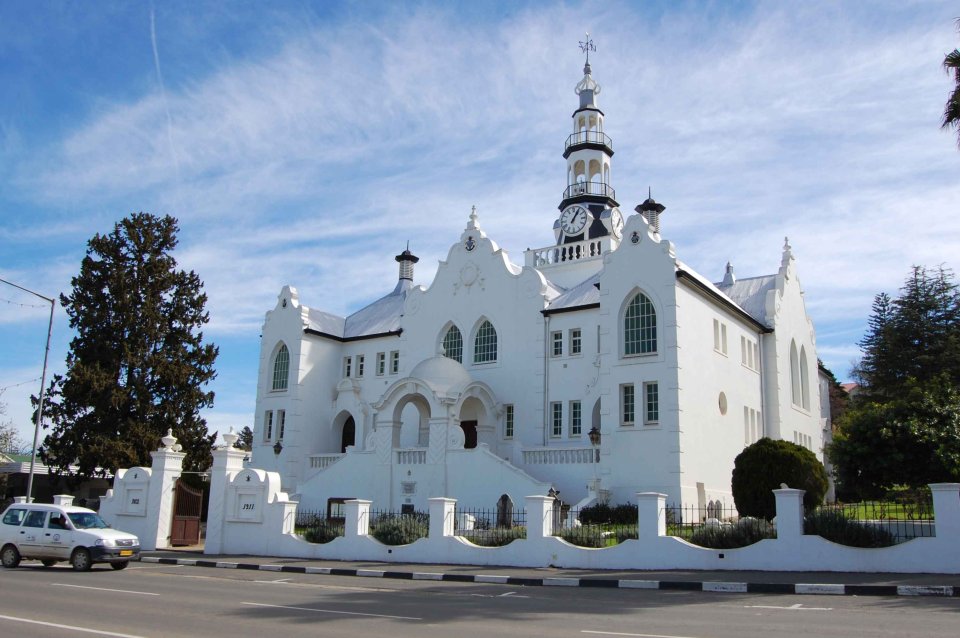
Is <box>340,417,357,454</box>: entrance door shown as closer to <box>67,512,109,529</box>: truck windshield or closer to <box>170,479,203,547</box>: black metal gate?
<box>170,479,203,547</box>: black metal gate

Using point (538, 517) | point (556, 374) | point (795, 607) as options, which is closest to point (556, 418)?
point (556, 374)

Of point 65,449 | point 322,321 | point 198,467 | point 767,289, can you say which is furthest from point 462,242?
point 65,449

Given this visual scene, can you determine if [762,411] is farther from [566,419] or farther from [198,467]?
[198,467]

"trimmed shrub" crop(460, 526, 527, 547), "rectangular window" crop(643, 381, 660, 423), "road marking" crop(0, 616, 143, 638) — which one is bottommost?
"road marking" crop(0, 616, 143, 638)

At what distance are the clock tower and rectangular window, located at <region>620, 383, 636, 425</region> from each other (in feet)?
46.8

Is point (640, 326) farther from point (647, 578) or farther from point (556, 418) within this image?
point (647, 578)

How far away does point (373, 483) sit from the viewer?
3203 cm

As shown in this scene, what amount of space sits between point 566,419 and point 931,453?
1308 centimetres

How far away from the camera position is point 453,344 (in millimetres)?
36469

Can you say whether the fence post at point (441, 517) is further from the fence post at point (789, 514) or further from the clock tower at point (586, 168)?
the clock tower at point (586, 168)

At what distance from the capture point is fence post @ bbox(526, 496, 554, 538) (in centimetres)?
1872

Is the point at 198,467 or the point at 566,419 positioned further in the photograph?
the point at 198,467

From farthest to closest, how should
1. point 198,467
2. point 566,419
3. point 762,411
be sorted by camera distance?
point 198,467
point 762,411
point 566,419

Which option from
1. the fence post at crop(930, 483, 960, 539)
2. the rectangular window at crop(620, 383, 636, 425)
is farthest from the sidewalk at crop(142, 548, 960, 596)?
the rectangular window at crop(620, 383, 636, 425)
